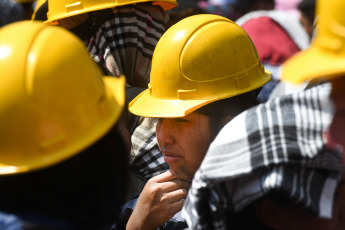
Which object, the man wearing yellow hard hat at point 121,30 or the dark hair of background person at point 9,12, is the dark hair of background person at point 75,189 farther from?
the dark hair of background person at point 9,12

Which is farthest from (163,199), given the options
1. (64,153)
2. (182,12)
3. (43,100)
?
(182,12)

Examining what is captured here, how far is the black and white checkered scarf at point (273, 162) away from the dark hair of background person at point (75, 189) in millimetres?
335

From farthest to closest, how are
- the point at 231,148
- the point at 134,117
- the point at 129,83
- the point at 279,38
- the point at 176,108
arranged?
the point at 279,38 → the point at 129,83 → the point at 134,117 → the point at 176,108 → the point at 231,148

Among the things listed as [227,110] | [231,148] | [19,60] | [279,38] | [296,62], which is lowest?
[279,38]

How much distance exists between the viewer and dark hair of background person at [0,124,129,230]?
178 cm

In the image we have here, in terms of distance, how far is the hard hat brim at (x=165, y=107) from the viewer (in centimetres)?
256

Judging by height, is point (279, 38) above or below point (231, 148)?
below

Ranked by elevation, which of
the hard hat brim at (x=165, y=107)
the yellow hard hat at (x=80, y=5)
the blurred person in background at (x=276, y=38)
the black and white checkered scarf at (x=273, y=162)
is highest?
the yellow hard hat at (x=80, y=5)

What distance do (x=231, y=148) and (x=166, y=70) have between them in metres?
0.88

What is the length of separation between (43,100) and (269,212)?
0.94 m

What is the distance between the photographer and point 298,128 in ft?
6.04

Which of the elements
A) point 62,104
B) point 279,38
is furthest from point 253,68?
point 279,38


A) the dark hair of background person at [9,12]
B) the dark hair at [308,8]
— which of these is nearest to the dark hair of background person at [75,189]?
the dark hair at [308,8]

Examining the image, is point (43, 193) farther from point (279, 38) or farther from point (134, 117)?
point (279, 38)
